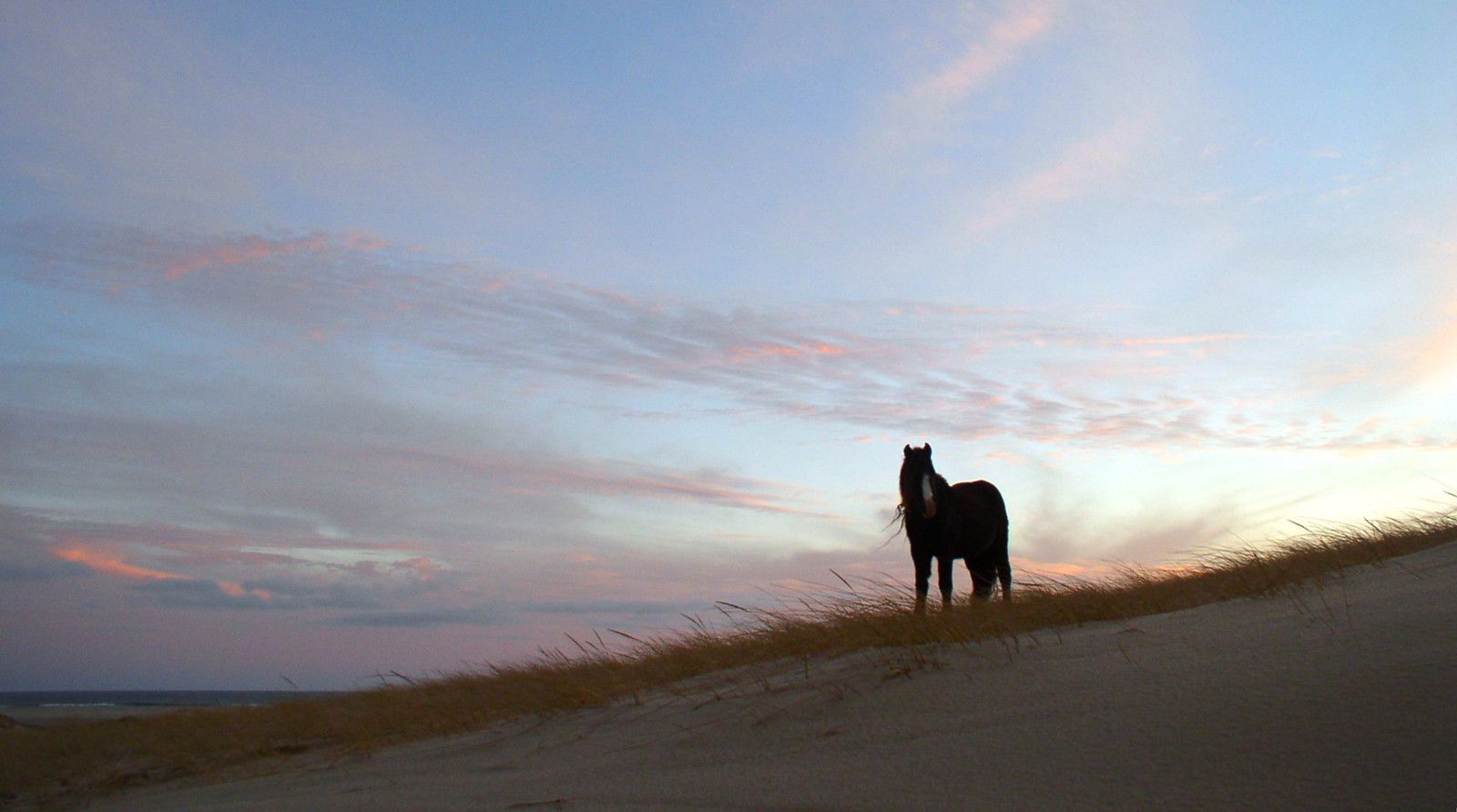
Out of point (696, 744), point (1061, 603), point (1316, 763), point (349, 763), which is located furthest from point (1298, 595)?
point (349, 763)

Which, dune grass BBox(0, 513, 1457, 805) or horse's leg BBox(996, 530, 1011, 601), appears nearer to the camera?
dune grass BBox(0, 513, 1457, 805)

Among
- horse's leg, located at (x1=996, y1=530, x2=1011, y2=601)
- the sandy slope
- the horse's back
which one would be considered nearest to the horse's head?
the horse's back

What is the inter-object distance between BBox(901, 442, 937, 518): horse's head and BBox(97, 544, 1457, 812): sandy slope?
12.4ft

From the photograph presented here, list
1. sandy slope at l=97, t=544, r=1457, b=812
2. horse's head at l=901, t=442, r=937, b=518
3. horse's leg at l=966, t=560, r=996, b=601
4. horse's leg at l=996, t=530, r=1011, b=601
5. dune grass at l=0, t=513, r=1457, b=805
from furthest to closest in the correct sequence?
horse's leg at l=996, t=530, r=1011, b=601 → horse's leg at l=966, t=560, r=996, b=601 → horse's head at l=901, t=442, r=937, b=518 → dune grass at l=0, t=513, r=1457, b=805 → sandy slope at l=97, t=544, r=1457, b=812

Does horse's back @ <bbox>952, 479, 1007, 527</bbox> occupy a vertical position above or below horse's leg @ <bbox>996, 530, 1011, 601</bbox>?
above

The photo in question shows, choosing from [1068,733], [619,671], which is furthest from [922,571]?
[1068,733]

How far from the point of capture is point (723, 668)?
665 cm

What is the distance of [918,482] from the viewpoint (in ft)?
29.9

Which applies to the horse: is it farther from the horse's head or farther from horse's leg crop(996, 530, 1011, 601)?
horse's leg crop(996, 530, 1011, 601)

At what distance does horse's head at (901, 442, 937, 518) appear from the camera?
29.6 ft

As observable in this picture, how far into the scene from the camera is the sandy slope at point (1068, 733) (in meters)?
2.43

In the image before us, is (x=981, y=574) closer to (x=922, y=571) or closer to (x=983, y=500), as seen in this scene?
(x=983, y=500)

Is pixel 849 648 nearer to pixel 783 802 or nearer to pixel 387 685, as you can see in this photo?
pixel 783 802

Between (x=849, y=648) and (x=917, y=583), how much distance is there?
137 inches
